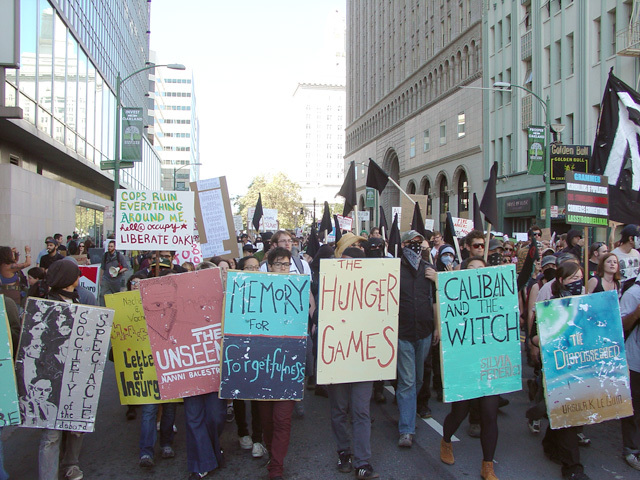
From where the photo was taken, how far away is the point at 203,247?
8242 mm

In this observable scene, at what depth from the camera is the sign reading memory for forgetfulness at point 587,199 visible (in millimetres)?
5816

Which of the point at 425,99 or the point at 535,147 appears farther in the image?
the point at 425,99

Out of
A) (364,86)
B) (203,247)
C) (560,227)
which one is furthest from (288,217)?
(203,247)

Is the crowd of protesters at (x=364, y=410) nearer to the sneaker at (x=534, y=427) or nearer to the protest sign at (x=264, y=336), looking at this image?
the sneaker at (x=534, y=427)

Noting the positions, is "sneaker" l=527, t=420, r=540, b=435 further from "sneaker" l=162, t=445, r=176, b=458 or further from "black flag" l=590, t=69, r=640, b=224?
"sneaker" l=162, t=445, r=176, b=458

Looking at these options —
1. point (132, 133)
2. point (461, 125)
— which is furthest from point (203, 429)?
point (461, 125)

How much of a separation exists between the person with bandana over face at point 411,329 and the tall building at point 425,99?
29.7 metres

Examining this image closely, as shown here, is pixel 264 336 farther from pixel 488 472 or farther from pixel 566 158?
pixel 566 158

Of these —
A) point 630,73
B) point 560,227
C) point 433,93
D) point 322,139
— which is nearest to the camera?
point 630,73

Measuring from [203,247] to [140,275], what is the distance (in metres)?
1.81

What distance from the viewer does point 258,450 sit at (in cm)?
515

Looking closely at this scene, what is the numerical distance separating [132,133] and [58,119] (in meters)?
4.10

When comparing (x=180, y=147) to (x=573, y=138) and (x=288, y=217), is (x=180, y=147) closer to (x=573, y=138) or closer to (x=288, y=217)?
(x=288, y=217)

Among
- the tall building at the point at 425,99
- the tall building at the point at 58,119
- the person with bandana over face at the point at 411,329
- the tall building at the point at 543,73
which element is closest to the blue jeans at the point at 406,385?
the person with bandana over face at the point at 411,329
